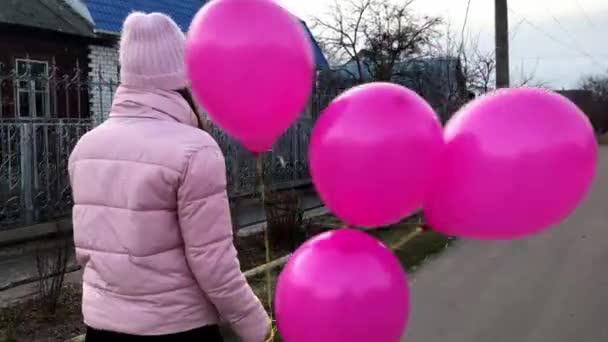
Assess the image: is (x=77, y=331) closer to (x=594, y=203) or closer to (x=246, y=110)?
(x=246, y=110)

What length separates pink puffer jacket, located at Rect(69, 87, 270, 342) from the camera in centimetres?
186

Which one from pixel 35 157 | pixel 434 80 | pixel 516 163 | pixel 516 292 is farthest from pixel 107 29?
pixel 516 163

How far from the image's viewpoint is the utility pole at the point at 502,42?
46.0 ft

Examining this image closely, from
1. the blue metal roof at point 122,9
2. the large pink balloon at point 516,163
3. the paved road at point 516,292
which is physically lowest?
the paved road at point 516,292

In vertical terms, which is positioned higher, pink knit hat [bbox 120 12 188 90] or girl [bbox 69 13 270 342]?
pink knit hat [bbox 120 12 188 90]

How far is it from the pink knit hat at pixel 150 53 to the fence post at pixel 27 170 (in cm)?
674

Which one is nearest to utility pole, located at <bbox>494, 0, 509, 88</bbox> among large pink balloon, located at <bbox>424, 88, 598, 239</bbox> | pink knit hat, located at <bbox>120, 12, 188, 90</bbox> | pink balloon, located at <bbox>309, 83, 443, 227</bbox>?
large pink balloon, located at <bbox>424, 88, 598, 239</bbox>

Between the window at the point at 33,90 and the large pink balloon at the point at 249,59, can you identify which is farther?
the window at the point at 33,90

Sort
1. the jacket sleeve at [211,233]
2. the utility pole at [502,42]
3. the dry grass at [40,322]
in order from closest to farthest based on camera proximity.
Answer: the jacket sleeve at [211,233] → the dry grass at [40,322] → the utility pole at [502,42]

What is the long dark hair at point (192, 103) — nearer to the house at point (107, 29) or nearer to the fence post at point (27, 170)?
the fence post at point (27, 170)

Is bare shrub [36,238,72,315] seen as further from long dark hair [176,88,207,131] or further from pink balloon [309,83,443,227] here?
pink balloon [309,83,443,227]

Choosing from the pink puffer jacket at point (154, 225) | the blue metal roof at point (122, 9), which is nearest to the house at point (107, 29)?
the blue metal roof at point (122, 9)

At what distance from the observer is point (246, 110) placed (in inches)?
83.0

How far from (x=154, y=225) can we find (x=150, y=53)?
1.72 feet
